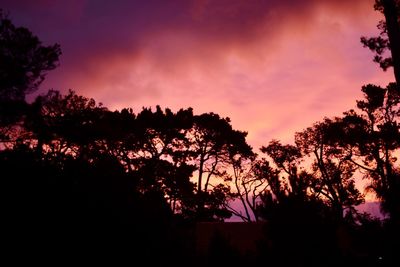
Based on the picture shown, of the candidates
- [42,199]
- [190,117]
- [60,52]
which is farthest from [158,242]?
[190,117]

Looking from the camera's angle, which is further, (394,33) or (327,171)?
(327,171)

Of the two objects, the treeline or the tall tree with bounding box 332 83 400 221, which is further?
the tall tree with bounding box 332 83 400 221

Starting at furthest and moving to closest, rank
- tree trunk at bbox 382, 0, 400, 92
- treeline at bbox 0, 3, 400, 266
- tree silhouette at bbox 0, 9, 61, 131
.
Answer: tree silhouette at bbox 0, 9, 61, 131 → tree trunk at bbox 382, 0, 400, 92 → treeline at bbox 0, 3, 400, 266

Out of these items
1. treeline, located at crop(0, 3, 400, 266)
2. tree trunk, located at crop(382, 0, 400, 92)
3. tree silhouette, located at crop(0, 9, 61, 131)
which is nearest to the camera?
treeline, located at crop(0, 3, 400, 266)

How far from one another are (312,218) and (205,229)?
47.1 feet

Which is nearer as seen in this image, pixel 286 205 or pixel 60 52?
pixel 286 205

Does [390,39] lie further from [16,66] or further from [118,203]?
[16,66]

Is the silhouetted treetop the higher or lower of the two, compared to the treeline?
higher

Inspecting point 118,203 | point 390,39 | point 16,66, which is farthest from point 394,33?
point 16,66

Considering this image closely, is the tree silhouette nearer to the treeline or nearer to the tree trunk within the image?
the treeline

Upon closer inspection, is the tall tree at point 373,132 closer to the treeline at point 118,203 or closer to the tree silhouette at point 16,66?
the treeline at point 118,203

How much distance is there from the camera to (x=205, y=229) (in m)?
22.0

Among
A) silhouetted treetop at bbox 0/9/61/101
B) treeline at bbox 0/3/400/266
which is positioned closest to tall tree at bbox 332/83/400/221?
treeline at bbox 0/3/400/266

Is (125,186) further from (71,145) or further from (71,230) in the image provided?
(71,145)
